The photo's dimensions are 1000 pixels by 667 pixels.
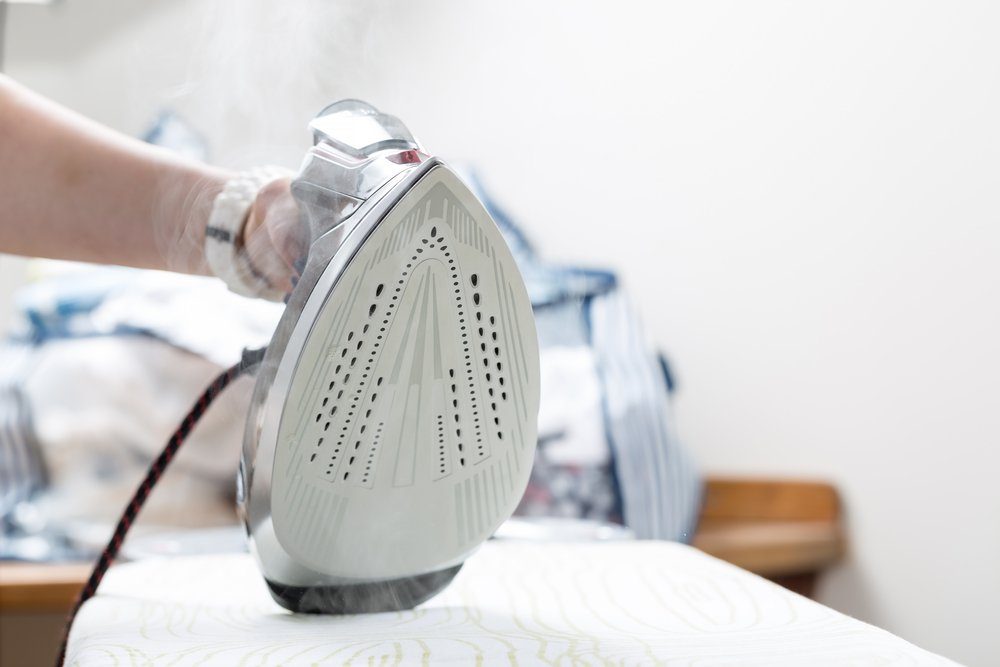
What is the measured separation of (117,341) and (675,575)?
25.0 inches

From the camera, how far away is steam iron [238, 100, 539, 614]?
1.26 ft

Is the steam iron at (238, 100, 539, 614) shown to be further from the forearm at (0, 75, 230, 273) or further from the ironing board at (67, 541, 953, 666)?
the forearm at (0, 75, 230, 273)

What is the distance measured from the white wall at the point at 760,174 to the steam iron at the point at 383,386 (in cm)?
19

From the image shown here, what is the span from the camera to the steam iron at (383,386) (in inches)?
15.1

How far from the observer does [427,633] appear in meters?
0.39

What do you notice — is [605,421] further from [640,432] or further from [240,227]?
[240,227]

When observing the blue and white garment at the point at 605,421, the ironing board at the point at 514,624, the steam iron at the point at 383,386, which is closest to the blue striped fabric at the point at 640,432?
the blue and white garment at the point at 605,421

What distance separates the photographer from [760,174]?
99 cm

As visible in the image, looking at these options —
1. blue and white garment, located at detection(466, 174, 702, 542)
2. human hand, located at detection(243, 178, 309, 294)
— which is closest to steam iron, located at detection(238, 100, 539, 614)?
human hand, located at detection(243, 178, 309, 294)

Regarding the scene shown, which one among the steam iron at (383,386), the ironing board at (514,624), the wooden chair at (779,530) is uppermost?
the steam iron at (383,386)

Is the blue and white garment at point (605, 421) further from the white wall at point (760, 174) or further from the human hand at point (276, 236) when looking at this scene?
the human hand at point (276, 236)

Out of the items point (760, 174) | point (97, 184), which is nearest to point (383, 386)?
point (97, 184)

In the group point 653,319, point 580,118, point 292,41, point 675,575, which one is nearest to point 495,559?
point 675,575

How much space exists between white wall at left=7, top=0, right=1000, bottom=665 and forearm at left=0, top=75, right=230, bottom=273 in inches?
2.1
